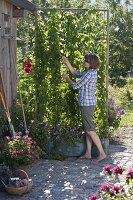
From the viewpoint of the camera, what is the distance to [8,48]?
845cm

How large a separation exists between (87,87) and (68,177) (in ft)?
5.81

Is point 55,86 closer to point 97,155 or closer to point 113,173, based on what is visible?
point 97,155

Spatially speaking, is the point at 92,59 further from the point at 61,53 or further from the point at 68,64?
the point at 61,53

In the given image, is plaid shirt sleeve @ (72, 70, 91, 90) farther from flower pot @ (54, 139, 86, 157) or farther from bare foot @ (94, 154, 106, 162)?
bare foot @ (94, 154, 106, 162)

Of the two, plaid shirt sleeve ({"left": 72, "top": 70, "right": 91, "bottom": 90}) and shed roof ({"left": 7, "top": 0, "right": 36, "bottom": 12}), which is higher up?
shed roof ({"left": 7, "top": 0, "right": 36, "bottom": 12})

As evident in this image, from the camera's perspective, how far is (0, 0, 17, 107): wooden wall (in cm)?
812

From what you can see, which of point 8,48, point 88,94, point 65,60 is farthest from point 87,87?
point 8,48

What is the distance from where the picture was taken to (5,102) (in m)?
7.79

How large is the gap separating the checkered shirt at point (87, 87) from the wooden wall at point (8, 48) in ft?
4.16

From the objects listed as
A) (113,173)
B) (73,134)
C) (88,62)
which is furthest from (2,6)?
(113,173)

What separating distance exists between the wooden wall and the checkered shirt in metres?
1.27

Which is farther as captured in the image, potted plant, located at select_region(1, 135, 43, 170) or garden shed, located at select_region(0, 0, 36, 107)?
garden shed, located at select_region(0, 0, 36, 107)

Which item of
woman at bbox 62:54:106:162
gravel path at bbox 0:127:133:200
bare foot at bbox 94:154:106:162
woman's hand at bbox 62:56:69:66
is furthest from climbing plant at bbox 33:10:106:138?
gravel path at bbox 0:127:133:200

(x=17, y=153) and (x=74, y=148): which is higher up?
(x=17, y=153)
